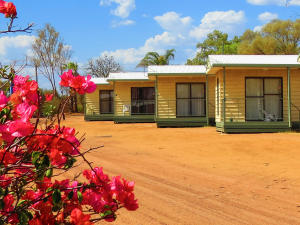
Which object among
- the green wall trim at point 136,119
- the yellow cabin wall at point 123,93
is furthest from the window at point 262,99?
the yellow cabin wall at point 123,93

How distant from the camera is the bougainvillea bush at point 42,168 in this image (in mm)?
1652

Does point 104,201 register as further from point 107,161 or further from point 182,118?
point 182,118

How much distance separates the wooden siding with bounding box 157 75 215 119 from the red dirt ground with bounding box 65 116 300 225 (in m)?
7.53

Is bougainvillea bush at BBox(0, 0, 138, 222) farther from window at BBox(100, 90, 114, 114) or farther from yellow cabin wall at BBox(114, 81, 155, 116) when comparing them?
window at BBox(100, 90, 114, 114)

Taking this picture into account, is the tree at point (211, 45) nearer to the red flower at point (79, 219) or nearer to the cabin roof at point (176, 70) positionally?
the cabin roof at point (176, 70)

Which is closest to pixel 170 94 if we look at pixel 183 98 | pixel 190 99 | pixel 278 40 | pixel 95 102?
pixel 183 98

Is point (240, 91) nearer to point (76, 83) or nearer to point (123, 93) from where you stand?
point (123, 93)

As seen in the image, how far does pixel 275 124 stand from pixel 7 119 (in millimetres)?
14023

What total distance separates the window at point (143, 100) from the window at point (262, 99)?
9397 millimetres

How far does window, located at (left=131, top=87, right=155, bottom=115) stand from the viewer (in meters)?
23.5

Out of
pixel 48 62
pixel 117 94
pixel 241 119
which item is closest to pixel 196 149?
pixel 241 119

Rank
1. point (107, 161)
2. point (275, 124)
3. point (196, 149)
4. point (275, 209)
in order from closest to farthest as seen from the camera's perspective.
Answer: point (275, 209), point (107, 161), point (196, 149), point (275, 124)

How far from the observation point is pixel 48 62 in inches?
1635

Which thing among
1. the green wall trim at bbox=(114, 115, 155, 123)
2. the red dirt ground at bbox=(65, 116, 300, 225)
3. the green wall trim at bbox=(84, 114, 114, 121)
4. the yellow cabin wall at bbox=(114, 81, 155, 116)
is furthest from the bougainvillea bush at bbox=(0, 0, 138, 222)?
the green wall trim at bbox=(84, 114, 114, 121)
